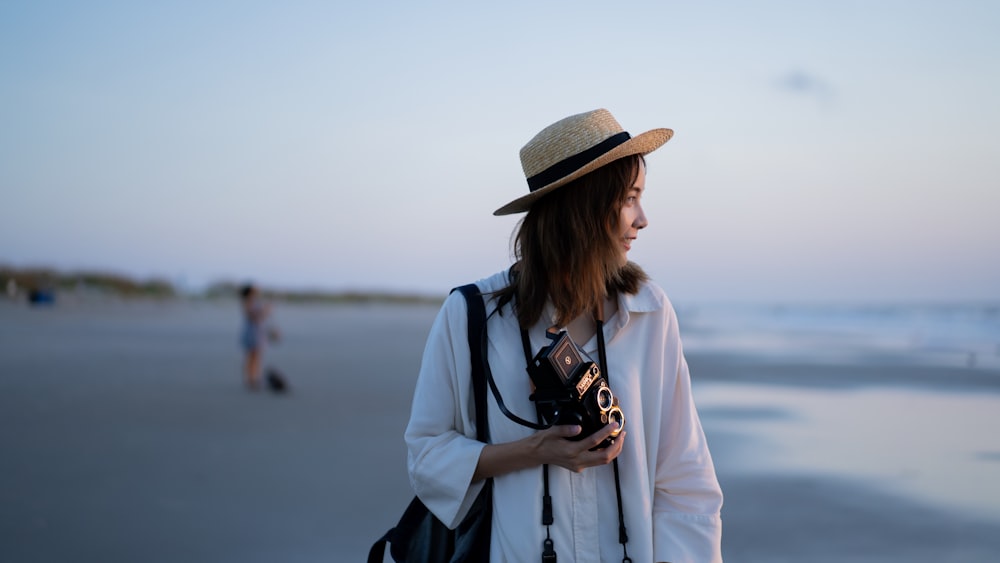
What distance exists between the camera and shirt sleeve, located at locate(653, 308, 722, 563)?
1788mm

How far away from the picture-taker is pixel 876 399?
9445mm

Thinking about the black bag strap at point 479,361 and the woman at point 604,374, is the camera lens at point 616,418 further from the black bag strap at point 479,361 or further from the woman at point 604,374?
the black bag strap at point 479,361

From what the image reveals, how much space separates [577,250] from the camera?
1.85m

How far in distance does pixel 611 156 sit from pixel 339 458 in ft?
17.4

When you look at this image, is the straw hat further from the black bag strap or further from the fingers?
the fingers

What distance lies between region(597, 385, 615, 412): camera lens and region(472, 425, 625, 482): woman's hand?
0.15 feet

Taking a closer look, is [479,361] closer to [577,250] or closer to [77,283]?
[577,250]

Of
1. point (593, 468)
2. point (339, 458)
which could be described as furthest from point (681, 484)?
point (339, 458)

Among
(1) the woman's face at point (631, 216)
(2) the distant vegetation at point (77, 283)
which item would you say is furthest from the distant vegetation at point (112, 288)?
(1) the woman's face at point (631, 216)

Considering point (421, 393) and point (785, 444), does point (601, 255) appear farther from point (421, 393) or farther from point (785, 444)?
point (785, 444)

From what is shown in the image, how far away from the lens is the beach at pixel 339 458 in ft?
14.8

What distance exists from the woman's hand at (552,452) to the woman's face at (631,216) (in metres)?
0.46

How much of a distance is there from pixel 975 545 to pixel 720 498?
3446 millimetres

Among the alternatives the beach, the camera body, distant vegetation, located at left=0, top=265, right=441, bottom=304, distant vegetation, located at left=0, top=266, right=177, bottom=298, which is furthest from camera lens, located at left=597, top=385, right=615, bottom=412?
distant vegetation, located at left=0, top=266, right=177, bottom=298
